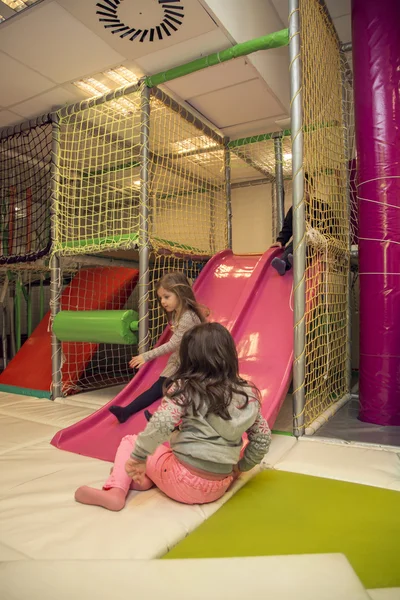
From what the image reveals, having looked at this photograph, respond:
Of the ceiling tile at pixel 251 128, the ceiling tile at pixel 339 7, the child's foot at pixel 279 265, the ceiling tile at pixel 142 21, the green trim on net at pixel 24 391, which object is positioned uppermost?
the ceiling tile at pixel 339 7

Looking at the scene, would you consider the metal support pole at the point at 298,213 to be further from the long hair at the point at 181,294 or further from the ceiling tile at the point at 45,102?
the ceiling tile at the point at 45,102

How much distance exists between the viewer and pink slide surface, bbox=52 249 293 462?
2.19 m

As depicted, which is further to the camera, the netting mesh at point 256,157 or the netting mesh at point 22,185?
the netting mesh at point 256,157

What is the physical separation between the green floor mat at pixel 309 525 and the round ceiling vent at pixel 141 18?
2682 mm

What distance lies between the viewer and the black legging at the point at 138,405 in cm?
227

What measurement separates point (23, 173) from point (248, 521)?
15.6 feet

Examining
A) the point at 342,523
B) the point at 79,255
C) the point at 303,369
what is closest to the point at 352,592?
the point at 342,523

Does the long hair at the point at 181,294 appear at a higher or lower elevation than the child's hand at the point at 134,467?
higher

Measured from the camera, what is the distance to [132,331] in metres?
2.97

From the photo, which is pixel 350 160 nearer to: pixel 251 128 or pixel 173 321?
pixel 251 128

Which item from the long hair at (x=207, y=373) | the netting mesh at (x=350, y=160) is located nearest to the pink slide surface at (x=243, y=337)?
the netting mesh at (x=350, y=160)

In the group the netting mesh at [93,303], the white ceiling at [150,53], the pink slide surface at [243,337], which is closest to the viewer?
the pink slide surface at [243,337]

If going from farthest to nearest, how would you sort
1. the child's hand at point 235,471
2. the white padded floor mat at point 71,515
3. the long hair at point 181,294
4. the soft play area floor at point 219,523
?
the long hair at point 181,294 → the child's hand at point 235,471 → the white padded floor mat at point 71,515 → the soft play area floor at point 219,523

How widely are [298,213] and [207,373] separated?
4.00 feet
